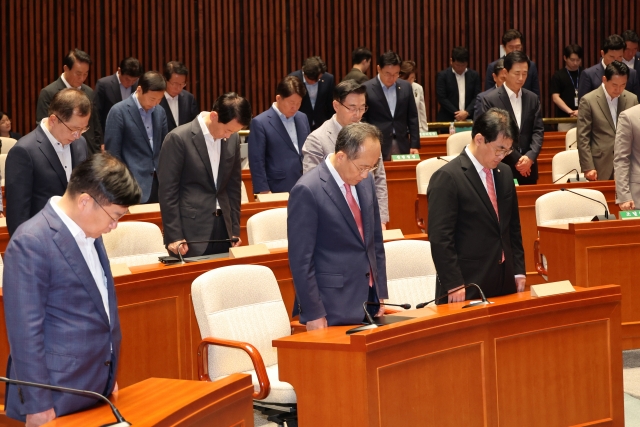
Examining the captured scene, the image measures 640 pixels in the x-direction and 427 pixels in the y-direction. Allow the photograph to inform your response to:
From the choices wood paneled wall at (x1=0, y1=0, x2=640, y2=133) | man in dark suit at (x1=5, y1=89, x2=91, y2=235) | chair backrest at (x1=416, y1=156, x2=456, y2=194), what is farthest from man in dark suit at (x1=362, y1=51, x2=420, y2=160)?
man in dark suit at (x1=5, y1=89, x2=91, y2=235)

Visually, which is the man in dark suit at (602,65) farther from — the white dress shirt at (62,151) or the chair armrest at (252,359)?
the chair armrest at (252,359)

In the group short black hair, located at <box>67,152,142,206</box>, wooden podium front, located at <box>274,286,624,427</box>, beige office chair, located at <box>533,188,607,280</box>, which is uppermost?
short black hair, located at <box>67,152,142,206</box>

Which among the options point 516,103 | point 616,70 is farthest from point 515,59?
point 616,70

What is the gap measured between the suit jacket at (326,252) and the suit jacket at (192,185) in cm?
114

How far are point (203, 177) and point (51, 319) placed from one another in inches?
84.6

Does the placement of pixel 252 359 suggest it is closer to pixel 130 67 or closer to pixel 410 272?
pixel 410 272

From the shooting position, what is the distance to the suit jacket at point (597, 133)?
6457 mm

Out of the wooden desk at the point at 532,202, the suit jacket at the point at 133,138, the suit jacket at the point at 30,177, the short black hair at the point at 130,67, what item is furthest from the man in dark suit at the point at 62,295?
the short black hair at the point at 130,67

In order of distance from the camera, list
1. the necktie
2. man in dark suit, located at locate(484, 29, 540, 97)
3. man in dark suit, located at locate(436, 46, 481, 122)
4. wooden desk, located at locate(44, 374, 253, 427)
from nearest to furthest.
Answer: wooden desk, located at locate(44, 374, 253, 427) < the necktie < man in dark suit, located at locate(484, 29, 540, 97) < man in dark suit, located at locate(436, 46, 481, 122)

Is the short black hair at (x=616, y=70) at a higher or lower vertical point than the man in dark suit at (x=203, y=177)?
higher

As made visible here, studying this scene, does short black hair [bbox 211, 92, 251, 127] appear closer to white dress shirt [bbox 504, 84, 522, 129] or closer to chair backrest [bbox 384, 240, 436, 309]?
chair backrest [bbox 384, 240, 436, 309]

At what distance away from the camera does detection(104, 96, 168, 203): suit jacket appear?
5.80 metres

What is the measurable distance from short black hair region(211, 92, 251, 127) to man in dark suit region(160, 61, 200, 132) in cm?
257

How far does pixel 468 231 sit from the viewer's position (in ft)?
12.5
